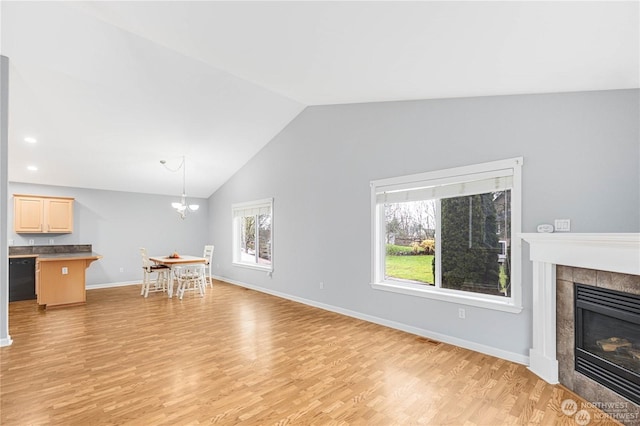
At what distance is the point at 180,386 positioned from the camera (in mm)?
2619

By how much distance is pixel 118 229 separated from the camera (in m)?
7.53

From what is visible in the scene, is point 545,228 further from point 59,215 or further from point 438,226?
point 59,215

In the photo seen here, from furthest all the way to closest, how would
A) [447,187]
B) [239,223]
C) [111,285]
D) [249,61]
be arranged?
[239,223], [111,285], [447,187], [249,61]

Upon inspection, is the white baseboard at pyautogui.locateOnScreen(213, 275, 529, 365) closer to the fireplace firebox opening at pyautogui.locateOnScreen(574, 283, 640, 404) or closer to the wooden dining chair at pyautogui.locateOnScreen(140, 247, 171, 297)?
the fireplace firebox opening at pyautogui.locateOnScreen(574, 283, 640, 404)

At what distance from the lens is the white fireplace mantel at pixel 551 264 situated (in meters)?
2.25

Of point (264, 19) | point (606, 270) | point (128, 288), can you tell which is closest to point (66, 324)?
point (128, 288)

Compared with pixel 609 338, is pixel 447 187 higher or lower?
higher

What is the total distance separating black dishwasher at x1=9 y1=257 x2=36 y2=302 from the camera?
5.91 m

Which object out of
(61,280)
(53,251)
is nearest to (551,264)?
(61,280)

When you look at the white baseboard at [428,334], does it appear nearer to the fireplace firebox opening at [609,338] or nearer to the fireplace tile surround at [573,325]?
the fireplace tile surround at [573,325]

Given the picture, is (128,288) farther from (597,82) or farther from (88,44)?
(597,82)

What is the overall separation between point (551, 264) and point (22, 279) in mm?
8609

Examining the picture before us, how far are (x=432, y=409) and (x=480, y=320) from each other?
4.78 feet

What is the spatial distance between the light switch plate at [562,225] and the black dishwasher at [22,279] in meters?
8.65
